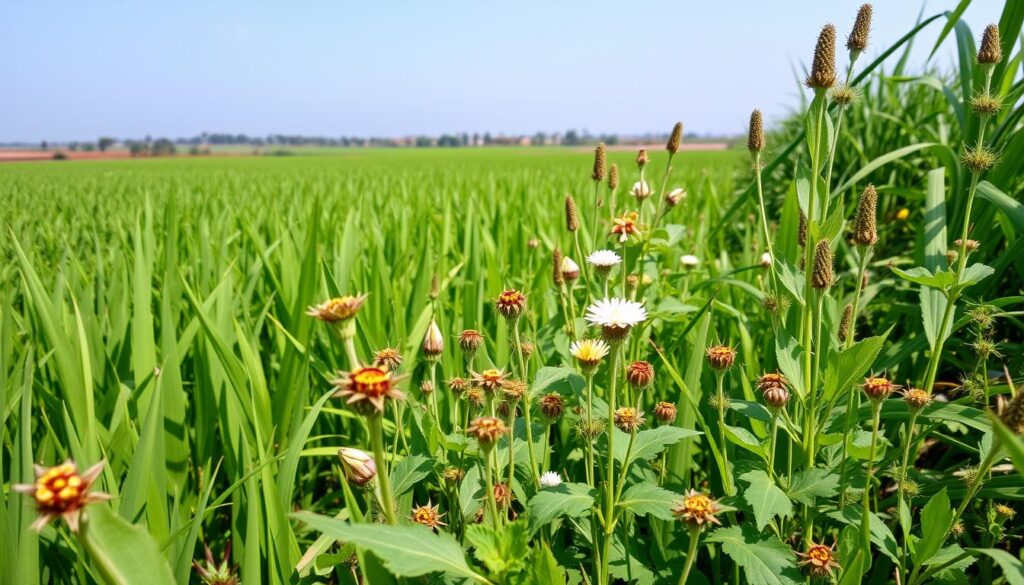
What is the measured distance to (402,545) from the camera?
501 millimetres

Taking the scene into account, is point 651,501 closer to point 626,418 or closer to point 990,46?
point 626,418

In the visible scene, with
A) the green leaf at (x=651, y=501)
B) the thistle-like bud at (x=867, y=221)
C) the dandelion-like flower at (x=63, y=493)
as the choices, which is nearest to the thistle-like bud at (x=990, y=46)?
the thistle-like bud at (x=867, y=221)

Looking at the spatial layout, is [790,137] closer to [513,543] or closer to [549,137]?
[513,543]

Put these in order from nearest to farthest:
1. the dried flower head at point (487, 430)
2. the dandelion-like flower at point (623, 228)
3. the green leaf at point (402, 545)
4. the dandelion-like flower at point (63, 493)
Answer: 1. the dandelion-like flower at point (63, 493)
2. the green leaf at point (402, 545)
3. the dried flower head at point (487, 430)
4. the dandelion-like flower at point (623, 228)

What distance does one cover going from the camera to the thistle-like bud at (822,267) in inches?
27.7

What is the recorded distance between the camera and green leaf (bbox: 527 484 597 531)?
619 mm

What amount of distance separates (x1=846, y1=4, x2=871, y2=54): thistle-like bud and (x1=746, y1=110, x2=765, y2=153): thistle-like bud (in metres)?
0.14

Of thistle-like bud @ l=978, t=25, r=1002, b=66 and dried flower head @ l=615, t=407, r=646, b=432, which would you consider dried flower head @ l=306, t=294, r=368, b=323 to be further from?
thistle-like bud @ l=978, t=25, r=1002, b=66

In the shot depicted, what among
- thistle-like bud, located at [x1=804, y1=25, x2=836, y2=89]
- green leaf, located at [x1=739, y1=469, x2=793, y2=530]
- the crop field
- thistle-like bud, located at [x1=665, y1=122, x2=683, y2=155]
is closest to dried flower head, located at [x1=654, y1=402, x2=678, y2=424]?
the crop field

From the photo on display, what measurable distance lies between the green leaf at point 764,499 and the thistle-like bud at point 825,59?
0.47 meters

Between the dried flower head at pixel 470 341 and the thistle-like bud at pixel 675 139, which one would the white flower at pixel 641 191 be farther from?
the dried flower head at pixel 470 341

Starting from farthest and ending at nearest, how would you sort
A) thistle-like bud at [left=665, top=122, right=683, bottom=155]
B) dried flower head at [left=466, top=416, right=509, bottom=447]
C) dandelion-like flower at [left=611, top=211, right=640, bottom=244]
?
thistle-like bud at [left=665, top=122, right=683, bottom=155] → dandelion-like flower at [left=611, top=211, right=640, bottom=244] → dried flower head at [left=466, top=416, right=509, bottom=447]

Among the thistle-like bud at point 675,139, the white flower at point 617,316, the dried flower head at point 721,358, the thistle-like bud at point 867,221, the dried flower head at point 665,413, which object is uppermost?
the thistle-like bud at point 675,139

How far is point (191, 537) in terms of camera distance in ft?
2.36
